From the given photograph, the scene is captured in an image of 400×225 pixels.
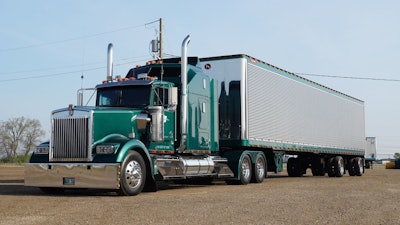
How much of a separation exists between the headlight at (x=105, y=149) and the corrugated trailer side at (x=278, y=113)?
6.15 metres

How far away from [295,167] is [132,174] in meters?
15.5

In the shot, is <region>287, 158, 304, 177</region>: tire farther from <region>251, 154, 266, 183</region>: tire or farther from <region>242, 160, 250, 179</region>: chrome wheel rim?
<region>242, 160, 250, 179</region>: chrome wheel rim

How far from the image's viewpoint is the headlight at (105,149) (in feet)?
37.7

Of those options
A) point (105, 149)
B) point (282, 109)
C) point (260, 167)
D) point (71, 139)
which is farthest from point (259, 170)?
point (71, 139)

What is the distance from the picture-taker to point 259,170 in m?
18.2

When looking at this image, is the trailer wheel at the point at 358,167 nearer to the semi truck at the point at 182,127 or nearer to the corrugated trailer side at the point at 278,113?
the corrugated trailer side at the point at 278,113

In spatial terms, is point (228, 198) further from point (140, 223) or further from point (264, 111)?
point (264, 111)

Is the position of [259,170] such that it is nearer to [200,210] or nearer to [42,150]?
[42,150]

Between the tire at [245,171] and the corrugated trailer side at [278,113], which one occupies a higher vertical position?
the corrugated trailer side at [278,113]

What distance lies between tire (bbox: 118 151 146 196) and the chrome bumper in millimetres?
270

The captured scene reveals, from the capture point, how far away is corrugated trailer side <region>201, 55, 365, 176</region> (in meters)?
17.0

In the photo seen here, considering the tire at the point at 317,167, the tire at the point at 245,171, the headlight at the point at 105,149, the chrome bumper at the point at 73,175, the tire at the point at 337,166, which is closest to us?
the chrome bumper at the point at 73,175

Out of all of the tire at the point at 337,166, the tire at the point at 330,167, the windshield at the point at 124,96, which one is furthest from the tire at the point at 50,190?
the tire at the point at 337,166

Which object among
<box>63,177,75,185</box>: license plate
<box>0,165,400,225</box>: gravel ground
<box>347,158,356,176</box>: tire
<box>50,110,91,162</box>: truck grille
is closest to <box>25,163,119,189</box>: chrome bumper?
<box>63,177,75,185</box>: license plate
